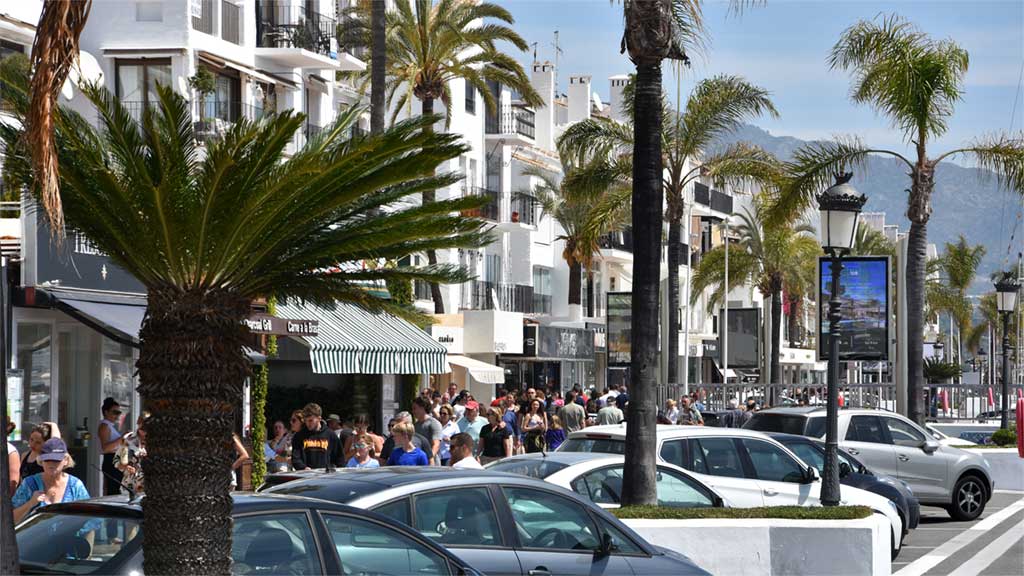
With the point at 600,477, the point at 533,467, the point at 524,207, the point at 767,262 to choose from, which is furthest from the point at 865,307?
the point at 767,262

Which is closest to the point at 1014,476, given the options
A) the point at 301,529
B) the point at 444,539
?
the point at 444,539

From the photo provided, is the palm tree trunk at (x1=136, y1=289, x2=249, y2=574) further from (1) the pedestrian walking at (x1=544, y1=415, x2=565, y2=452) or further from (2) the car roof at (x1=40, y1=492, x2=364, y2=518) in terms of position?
(1) the pedestrian walking at (x1=544, y1=415, x2=565, y2=452)

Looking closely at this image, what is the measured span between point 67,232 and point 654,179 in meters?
7.49

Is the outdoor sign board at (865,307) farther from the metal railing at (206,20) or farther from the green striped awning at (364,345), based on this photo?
the metal railing at (206,20)

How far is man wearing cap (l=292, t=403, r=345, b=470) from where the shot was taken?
60.1 feet

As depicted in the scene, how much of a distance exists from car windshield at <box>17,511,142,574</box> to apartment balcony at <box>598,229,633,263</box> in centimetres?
5523

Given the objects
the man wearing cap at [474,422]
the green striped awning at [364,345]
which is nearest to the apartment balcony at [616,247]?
the green striped awning at [364,345]

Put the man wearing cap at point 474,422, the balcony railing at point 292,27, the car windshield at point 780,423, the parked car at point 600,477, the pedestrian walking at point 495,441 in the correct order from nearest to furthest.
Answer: the parked car at point 600,477 < the pedestrian walking at point 495,441 < the car windshield at point 780,423 < the man wearing cap at point 474,422 < the balcony railing at point 292,27

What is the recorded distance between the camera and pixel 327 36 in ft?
118

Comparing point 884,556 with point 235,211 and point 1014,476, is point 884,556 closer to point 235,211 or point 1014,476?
point 235,211

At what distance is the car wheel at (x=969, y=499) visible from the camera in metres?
23.0

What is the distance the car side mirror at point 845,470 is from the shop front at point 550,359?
3093 centimetres

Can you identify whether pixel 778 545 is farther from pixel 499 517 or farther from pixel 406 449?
pixel 499 517

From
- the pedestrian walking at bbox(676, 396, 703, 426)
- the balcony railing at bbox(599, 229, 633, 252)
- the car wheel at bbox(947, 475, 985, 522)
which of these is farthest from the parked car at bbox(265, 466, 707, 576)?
the balcony railing at bbox(599, 229, 633, 252)
